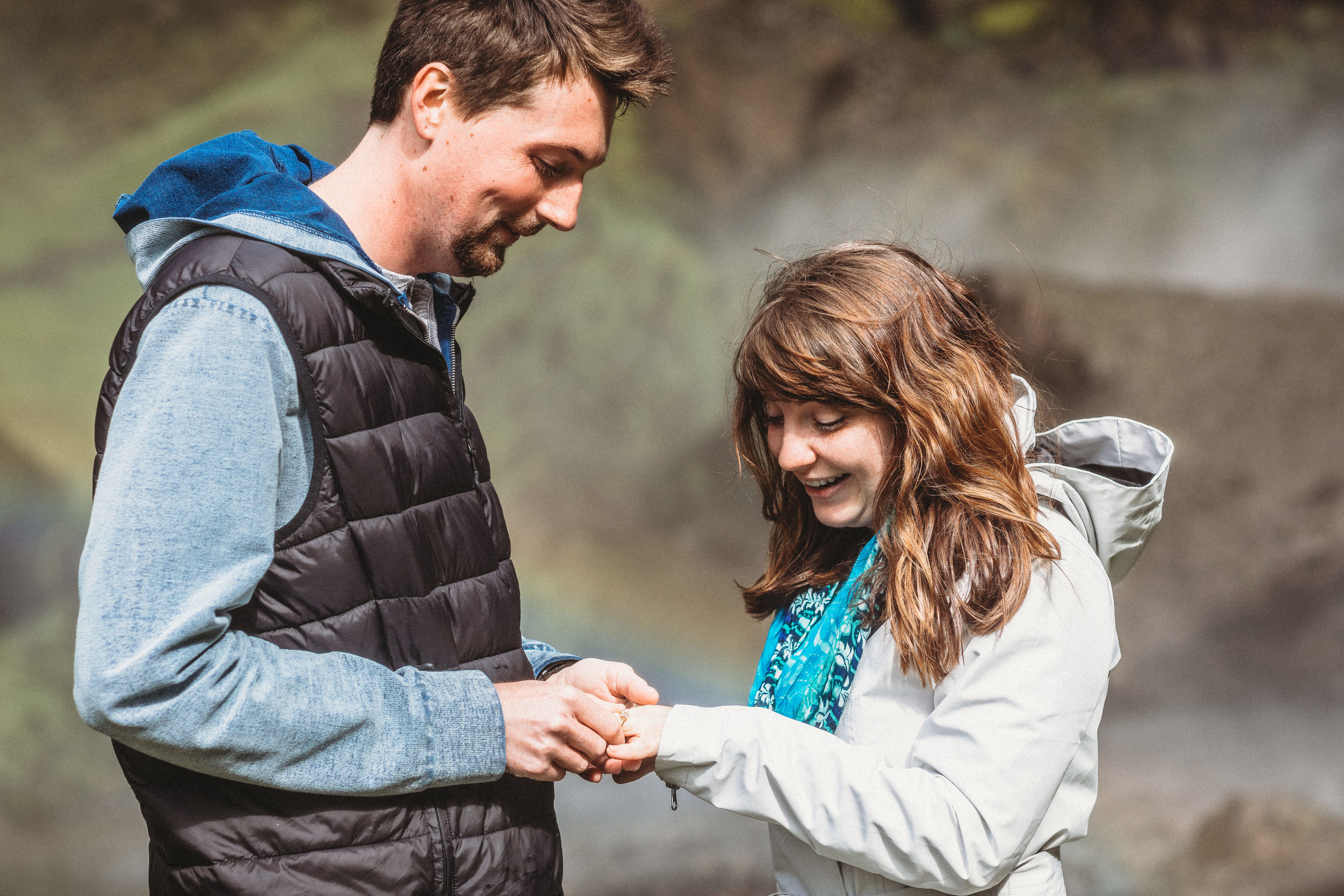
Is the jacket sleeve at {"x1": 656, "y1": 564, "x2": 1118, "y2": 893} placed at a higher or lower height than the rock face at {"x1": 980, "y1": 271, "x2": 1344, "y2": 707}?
lower

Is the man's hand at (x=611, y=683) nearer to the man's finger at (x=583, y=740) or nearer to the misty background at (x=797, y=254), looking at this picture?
the man's finger at (x=583, y=740)

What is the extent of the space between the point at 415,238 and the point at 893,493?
26.3 inches

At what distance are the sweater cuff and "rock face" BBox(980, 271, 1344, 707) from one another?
4.48m

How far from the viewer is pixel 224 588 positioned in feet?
3.35

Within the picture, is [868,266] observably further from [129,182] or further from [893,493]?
[129,182]

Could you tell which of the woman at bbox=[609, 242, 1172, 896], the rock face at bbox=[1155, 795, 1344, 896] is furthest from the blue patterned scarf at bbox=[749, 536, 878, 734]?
the rock face at bbox=[1155, 795, 1344, 896]

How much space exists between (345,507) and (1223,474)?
5080 millimetres

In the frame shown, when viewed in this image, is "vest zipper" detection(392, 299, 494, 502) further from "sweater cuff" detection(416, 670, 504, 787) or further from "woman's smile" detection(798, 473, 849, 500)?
"woman's smile" detection(798, 473, 849, 500)

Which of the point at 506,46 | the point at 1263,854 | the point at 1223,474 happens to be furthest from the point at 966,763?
the point at 1223,474

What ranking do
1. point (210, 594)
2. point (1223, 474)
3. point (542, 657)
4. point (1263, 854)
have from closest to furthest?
point (210, 594), point (542, 657), point (1263, 854), point (1223, 474)

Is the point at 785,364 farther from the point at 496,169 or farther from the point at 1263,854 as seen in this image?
the point at 1263,854

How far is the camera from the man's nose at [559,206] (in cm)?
139

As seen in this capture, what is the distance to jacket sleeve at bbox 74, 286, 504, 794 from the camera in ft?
3.24

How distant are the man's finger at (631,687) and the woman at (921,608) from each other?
74 mm
